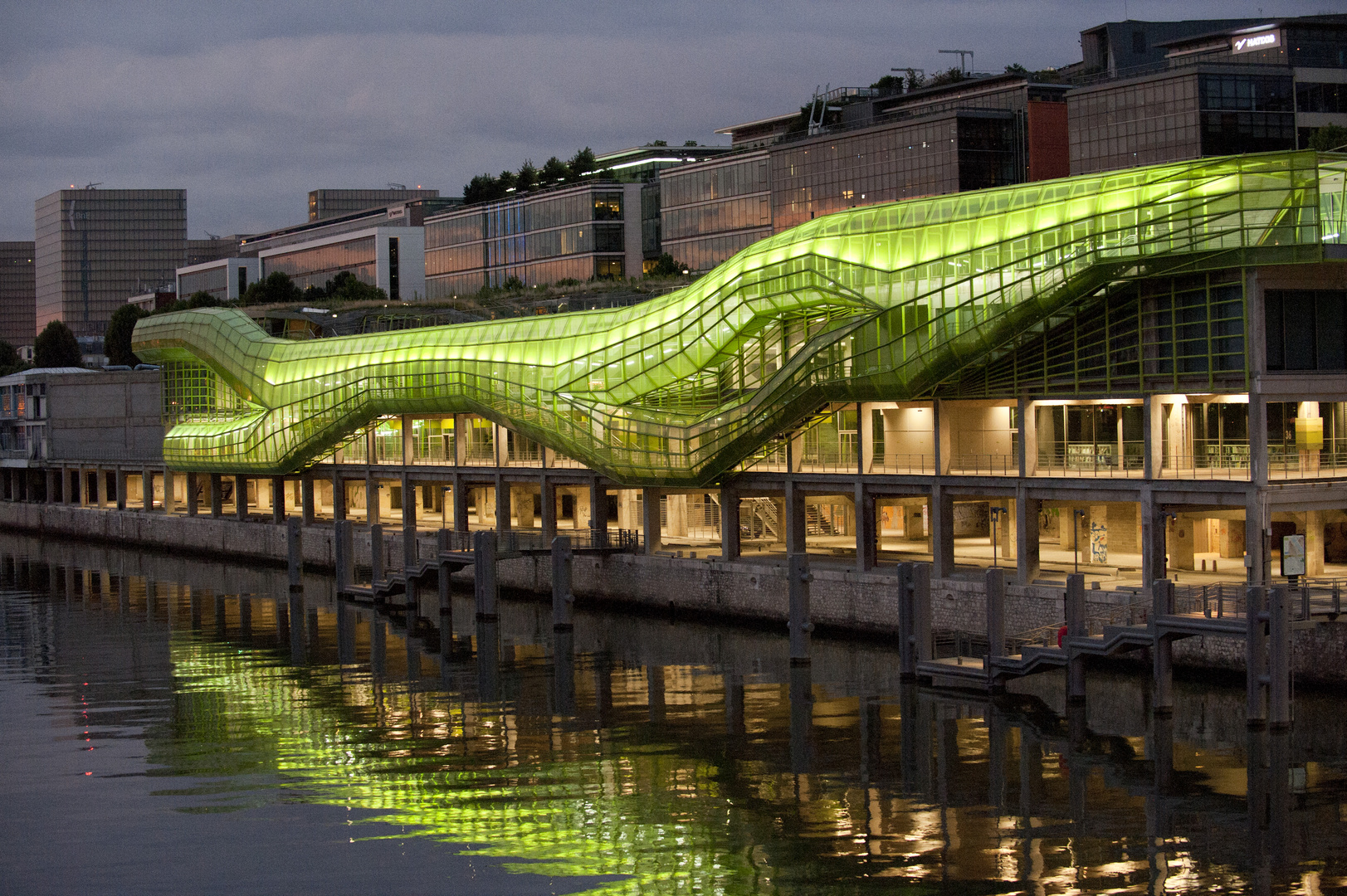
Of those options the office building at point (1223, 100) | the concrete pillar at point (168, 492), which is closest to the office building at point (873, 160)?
the office building at point (1223, 100)

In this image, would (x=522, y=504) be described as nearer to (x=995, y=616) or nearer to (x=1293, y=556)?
(x=995, y=616)

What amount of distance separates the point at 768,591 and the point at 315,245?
A: 495 feet

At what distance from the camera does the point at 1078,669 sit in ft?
135

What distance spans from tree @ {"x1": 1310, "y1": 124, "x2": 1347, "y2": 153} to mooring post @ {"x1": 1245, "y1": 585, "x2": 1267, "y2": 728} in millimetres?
63981

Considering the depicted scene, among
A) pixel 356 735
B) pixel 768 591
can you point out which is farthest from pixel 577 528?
pixel 356 735

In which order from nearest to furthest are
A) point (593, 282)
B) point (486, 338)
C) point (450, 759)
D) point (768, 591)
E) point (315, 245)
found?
point (450, 759), point (768, 591), point (486, 338), point (593, 282), point (315, 245)

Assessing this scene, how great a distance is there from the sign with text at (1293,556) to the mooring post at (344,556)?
3929 cm

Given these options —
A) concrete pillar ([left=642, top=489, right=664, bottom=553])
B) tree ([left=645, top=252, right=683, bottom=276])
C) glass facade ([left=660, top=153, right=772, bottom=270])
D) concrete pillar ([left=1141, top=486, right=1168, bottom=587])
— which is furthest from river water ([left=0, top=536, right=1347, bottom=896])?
tree ([left=645, top=252, right=683, bottom=276])

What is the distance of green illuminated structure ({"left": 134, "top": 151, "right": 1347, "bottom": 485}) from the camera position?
45688 mm

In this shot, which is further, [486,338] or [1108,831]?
[486,338]

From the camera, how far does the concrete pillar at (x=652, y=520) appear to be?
63.6 meters

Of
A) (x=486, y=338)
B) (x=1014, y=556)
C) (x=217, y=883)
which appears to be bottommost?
(x=217, y=883)

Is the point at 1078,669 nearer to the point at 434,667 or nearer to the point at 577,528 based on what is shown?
the point at 434,667

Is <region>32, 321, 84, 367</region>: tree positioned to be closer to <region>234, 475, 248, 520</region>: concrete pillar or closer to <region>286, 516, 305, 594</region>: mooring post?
<region>234, 475, 248, 520</region>: concrete pillar
